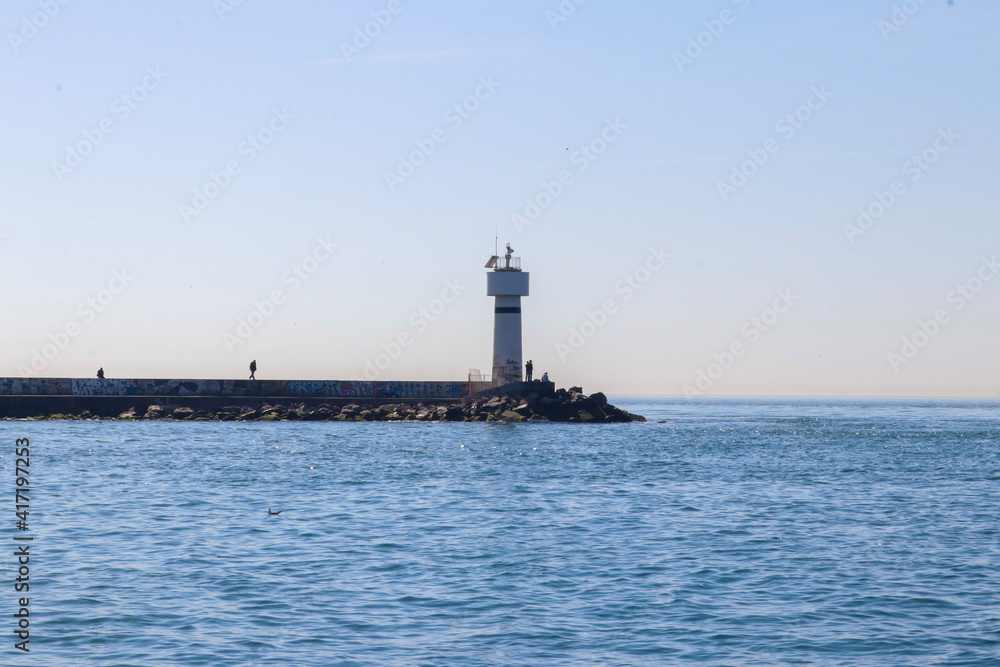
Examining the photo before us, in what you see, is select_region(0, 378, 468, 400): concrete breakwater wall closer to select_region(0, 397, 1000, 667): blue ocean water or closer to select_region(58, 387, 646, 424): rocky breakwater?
select_region(58, 387, 646, 424): rocky breakwater

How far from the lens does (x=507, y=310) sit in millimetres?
70250

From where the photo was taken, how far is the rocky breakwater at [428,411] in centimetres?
7006

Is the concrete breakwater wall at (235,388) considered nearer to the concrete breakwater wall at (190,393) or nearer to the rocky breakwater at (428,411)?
the concrete breakwater wall at (190,393)

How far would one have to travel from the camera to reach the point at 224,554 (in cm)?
2119

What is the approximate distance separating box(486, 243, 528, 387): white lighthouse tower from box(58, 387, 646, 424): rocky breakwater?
2.51 meters

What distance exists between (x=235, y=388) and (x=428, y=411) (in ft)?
46.9

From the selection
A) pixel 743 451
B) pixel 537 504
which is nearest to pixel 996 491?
pixel 537 504

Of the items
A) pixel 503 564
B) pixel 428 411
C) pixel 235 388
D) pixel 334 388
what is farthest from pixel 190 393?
pixel 503 564

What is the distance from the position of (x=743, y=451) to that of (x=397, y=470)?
22.3 metres

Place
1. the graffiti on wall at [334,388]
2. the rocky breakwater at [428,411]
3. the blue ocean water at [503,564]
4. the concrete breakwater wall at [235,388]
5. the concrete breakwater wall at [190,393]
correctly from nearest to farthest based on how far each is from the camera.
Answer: the blue ocean water at [503,564] < the rocky breakwater at [428,411] < the concrete breakwater wall at [190,393] < the concrete breakwater wall at [235,388] < the graffiti on wall at [334,388]

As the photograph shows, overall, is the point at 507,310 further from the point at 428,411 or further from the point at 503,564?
the point at 503,564

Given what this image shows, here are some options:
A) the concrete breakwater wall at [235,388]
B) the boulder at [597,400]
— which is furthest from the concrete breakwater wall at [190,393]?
the boulder at [597,400]

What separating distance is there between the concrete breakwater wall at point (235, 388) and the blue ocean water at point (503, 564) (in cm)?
3264

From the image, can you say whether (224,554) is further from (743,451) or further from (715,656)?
(743,451)
